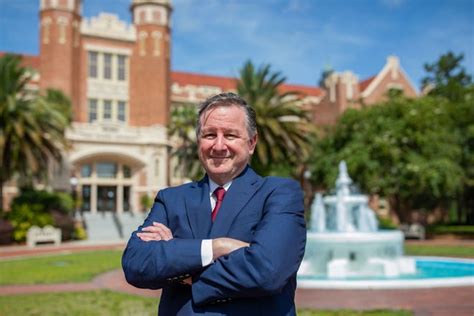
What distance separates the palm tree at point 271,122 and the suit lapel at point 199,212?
21745mm

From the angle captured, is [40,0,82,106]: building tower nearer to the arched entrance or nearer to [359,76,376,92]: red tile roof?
the arched entrance

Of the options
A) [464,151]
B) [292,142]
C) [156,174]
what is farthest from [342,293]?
[156,174]

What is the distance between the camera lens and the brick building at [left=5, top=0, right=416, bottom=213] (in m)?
39.1

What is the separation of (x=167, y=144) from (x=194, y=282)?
38.5 metres

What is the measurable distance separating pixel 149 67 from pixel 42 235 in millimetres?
19912

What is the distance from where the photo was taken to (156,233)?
2.42 meters

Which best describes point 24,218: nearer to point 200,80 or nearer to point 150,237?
point 150,237

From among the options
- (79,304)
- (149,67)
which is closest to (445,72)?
(149,67)

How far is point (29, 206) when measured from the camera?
29484 millimetres

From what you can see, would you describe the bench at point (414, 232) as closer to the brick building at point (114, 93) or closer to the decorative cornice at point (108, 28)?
the brick building at point (114, 93)

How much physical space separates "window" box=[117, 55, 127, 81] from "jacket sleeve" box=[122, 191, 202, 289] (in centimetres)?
4301

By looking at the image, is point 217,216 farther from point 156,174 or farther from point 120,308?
point 156,174

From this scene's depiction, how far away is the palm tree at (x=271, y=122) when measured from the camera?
25031mm

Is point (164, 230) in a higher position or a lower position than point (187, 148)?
lower
